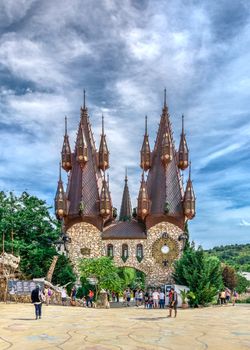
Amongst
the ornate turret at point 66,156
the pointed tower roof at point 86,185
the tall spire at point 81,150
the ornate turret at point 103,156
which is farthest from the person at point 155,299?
the ornate turret at point 66,156

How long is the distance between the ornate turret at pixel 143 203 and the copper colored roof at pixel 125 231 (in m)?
1.07

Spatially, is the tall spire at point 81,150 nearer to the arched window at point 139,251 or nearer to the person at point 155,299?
the arched window at point 139,251

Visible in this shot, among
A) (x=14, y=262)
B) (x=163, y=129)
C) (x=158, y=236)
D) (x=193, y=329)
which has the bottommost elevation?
(x=193, y=329)

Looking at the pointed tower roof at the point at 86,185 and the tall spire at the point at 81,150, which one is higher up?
the tall spire at the point at 81,150

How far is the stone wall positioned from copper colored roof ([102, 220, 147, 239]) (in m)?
0.33

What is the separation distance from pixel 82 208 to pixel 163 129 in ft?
33.9

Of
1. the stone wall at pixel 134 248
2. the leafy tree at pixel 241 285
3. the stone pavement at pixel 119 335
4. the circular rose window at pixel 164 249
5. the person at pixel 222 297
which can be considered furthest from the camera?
the leafy tree at pixel 241 285

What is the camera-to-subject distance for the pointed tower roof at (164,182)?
1553 inches

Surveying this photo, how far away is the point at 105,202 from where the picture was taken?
3916cm

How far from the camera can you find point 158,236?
3909cm

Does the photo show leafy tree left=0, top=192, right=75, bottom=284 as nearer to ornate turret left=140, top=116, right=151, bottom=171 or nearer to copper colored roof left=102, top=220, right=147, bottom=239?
copper colored roof left=102, top=220, right=147, bottom=239

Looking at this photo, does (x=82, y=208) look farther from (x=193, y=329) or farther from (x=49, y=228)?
(x=193, y=329)

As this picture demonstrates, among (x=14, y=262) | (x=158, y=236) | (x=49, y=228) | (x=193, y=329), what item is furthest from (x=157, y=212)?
(x=193, y=329)

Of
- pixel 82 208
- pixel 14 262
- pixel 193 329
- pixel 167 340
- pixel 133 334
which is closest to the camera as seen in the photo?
pixel 167 340
